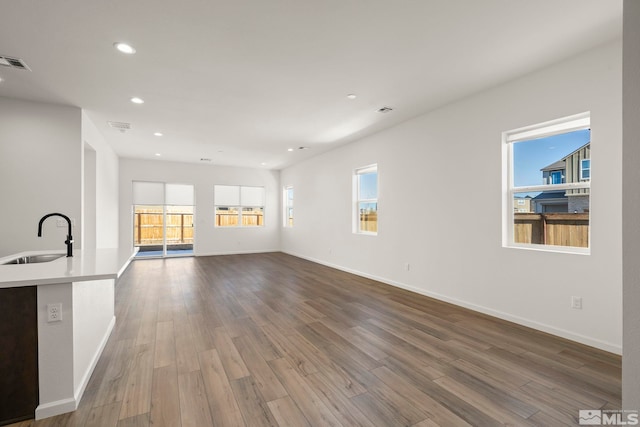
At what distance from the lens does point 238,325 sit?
323cm

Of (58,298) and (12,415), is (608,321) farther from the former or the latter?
(12,415)

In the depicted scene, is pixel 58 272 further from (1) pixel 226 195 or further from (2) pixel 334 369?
(1) pixel 226 195

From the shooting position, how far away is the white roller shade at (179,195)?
27.6ft

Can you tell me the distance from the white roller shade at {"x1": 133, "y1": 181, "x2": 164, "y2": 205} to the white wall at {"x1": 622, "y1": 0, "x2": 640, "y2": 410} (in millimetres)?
9284

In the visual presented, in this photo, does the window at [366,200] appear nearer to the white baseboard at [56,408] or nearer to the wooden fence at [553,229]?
the wooden fence at [553,229]

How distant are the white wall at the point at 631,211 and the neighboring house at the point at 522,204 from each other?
2.51m

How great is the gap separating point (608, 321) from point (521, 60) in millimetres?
2601

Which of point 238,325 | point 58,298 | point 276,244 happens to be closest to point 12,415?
point 58,298

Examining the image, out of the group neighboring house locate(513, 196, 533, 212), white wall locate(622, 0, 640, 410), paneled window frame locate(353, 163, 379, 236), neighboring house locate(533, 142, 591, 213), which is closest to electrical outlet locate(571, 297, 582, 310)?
neighboring house locate(533, 142, 591, 213)

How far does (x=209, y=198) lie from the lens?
348 inches

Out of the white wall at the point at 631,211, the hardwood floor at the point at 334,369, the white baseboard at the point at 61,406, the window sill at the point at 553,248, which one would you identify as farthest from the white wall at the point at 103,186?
the window sill at the point at 553,248

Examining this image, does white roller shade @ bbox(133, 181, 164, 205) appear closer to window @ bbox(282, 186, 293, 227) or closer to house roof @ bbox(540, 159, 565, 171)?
window @ bbox(282, 186, 293, 227)

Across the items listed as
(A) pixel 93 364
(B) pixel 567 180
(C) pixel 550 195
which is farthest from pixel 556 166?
(A) pixel 93 364

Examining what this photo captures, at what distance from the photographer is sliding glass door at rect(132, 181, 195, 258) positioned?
8.17 meters
